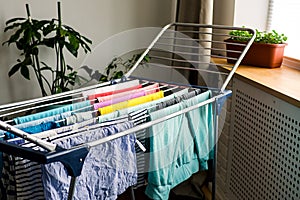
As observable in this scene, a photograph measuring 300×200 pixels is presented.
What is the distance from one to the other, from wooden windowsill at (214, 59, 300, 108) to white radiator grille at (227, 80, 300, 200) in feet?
0.17

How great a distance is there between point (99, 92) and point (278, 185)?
0.90 m

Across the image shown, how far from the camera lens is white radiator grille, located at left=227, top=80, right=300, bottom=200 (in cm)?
164

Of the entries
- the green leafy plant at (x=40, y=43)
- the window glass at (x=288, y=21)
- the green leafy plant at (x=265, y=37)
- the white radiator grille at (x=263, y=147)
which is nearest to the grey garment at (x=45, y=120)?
the green leafy plant at (x=40, y=43)

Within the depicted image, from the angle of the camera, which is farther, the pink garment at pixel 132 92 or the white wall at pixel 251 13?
the white wall at pixel 251 13

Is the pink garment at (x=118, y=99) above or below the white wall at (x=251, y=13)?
below

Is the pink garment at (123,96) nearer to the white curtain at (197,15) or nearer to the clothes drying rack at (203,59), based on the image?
the clothes drying rack at (203,59)

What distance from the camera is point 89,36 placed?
8.64 feet

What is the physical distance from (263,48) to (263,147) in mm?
530

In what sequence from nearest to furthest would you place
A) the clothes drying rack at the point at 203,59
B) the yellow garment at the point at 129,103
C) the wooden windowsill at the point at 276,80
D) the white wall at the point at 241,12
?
the yellow garment at the point at 129,103 → the wooden windowsill at the point at 276,80 → the clothes drying rack at the point at 203,59 → the white wall at the point at 241,12

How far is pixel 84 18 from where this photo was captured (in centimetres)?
259

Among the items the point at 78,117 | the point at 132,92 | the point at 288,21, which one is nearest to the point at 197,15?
the point at 288,21

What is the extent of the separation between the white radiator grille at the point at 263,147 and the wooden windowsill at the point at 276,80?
5 centimetres

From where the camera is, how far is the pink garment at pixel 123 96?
5.22 feet

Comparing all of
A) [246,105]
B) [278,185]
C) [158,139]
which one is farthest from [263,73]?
[158,139]
